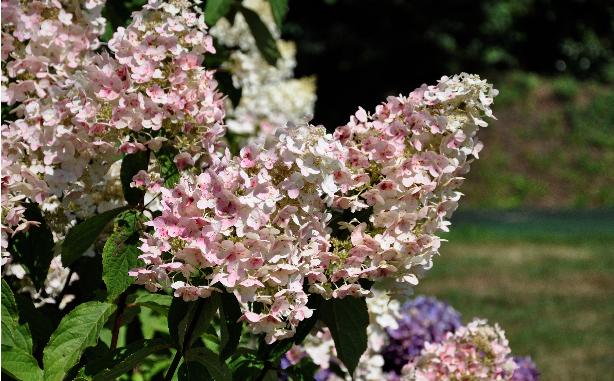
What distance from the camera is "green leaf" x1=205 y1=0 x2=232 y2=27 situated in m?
2.19

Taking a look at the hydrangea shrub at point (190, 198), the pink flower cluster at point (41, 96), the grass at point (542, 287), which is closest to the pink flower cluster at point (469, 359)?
the hydrangea shrub at point (190, 198)

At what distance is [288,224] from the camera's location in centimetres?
144

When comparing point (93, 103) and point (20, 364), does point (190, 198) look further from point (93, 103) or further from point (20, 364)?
point (20, 364)

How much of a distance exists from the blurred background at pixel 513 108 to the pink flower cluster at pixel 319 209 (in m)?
7.15

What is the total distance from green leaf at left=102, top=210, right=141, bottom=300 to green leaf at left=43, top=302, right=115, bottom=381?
0.16 feet

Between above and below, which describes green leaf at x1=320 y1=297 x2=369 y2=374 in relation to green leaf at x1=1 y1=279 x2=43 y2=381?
above

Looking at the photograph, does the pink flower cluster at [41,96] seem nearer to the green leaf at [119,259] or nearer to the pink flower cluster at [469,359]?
the green leaf at [119,259]

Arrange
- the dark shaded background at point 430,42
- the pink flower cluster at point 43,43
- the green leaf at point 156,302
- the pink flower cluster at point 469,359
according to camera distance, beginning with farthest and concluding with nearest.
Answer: the dark shaded background at point 430,42, the pink flower cluster at point 469,359, the pink flower cluster at point 43,43, the green leaf at point 156,302

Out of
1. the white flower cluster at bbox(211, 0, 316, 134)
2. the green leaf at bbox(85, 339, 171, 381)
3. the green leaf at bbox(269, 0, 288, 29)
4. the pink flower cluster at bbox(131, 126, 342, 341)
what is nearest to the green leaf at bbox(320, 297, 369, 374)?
the pink flower cluster at bbox(131, 126, 342, 341)

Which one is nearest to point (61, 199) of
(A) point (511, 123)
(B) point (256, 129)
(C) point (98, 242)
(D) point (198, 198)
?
(C) point (98, 242)

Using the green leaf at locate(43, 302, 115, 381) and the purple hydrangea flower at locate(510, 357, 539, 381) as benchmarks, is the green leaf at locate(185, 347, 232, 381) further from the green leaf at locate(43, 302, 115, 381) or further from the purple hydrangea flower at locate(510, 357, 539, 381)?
the purple hydrangea flower at locate(510, 357, 539, 381)

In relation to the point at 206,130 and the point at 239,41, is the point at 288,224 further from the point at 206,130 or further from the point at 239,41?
the point at 239,41

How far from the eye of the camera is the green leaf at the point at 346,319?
5.23 feet

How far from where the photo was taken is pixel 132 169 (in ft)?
5.57
